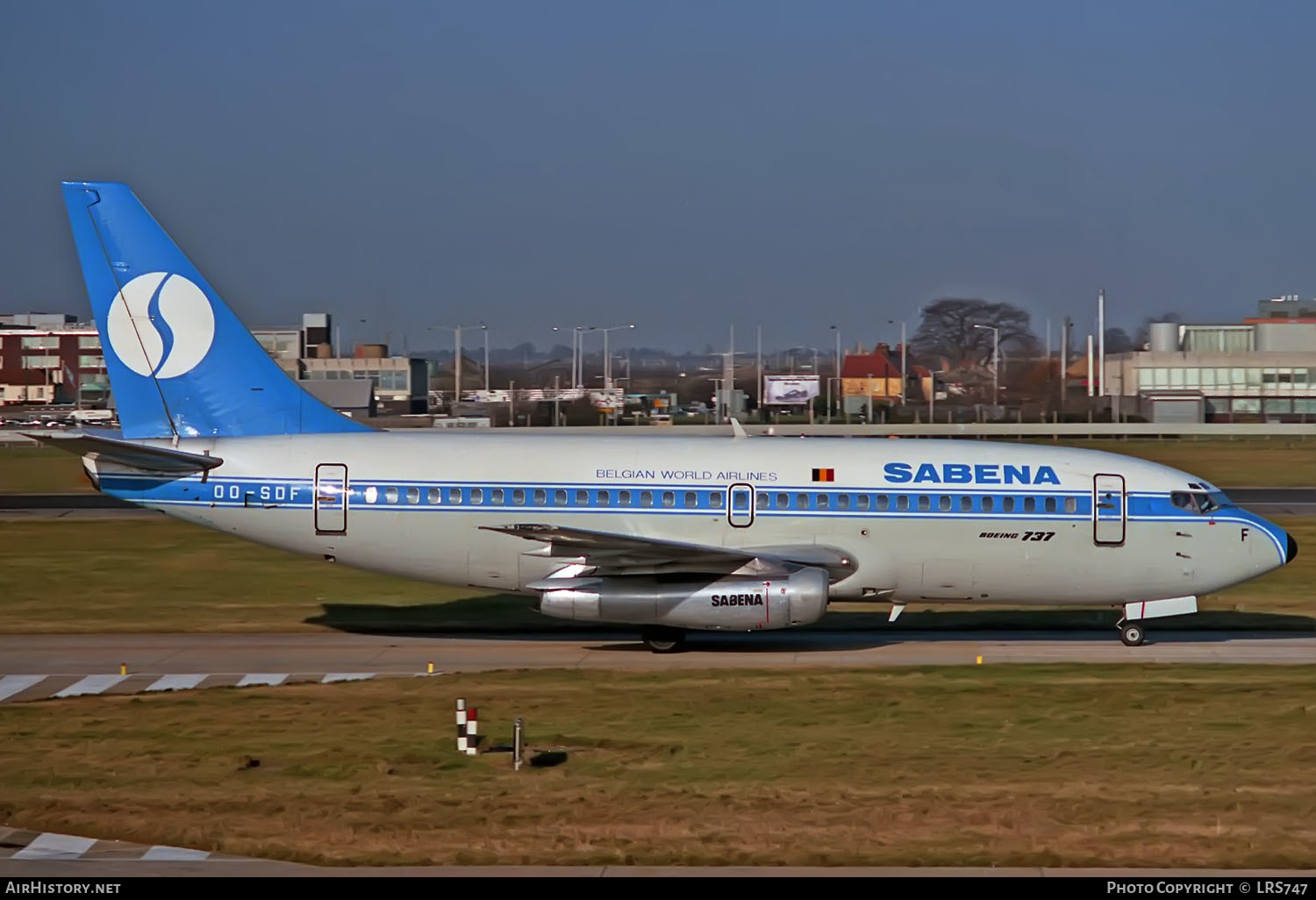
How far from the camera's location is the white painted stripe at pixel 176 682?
2294cm

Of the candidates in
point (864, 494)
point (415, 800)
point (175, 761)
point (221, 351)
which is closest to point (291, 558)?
point (221, 351)

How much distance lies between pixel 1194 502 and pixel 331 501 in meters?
15.5

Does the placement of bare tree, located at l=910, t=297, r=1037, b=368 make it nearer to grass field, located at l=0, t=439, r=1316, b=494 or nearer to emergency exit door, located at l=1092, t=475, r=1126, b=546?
grass field, located at l=0, t=439, r=1316, b=494

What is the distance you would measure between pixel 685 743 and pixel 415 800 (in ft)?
13.3

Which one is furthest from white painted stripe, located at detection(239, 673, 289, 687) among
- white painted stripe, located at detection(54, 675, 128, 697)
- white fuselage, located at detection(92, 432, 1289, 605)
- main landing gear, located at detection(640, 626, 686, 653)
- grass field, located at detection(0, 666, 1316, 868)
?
main landing gear, located at detection(640, 626, 686, 653)

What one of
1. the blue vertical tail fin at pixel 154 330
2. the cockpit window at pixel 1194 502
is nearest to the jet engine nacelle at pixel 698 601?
the blue vertical tail fin at pixel 154 330

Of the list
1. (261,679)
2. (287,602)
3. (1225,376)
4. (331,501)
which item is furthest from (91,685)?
(1225,376)

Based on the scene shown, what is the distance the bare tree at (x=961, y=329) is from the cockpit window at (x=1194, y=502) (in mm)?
148378

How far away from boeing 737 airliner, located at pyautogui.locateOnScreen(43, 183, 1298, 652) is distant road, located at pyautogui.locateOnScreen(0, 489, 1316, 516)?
24.5 m

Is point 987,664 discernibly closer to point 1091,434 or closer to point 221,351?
point 221,351

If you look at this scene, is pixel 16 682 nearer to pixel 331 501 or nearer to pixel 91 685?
pixel 91 685

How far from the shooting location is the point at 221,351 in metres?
27.3

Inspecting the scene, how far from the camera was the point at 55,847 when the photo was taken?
1456cm

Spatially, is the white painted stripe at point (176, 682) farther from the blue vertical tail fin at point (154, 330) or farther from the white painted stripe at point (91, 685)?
the blue vertical tail fin at point (154, 330)
